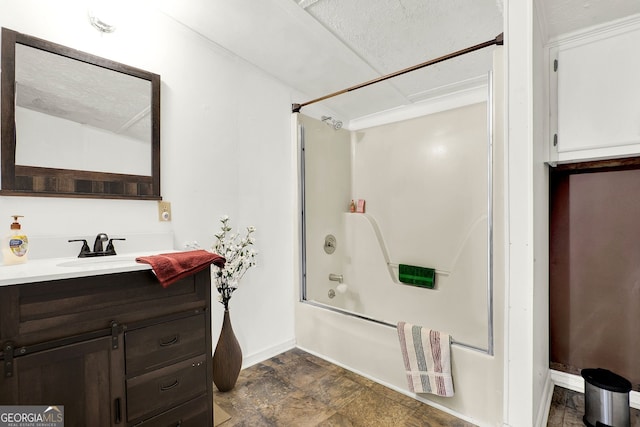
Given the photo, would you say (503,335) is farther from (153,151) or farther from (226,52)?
(226,52)

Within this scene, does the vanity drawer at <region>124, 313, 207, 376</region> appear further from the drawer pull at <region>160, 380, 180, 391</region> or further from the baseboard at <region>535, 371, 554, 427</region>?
the baseboard at <region>535, 371, 554, 427</region>

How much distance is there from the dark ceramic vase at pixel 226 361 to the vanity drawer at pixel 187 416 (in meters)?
0.42

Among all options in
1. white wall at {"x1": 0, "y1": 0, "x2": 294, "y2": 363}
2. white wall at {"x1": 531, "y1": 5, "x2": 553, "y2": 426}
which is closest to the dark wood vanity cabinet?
white wall at {"x1": 0, "y1": 0, "x2": 294, "y2": 363}

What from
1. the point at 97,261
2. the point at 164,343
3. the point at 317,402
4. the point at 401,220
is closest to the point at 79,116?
the point at 97,261

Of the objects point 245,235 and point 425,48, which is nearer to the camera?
point 425,48

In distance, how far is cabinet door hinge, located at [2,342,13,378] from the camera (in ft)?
3.34

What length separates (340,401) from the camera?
1895mm

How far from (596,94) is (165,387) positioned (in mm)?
2863

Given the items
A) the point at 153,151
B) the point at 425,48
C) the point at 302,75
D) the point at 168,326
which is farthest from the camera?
the point at 302,75

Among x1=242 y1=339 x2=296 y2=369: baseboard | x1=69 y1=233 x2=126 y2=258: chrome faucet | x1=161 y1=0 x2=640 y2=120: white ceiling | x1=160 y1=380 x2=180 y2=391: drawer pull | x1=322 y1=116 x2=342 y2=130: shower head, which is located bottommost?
x1=242 y1=339 x2=296 y2=369: baseboard

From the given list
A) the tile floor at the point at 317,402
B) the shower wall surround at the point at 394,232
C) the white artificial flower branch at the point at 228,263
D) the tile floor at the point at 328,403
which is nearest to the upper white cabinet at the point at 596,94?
the shower wall surround at the point at 394,232

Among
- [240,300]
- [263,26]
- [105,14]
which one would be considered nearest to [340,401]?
[240,300]

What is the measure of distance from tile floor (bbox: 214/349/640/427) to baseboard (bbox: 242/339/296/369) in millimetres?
71

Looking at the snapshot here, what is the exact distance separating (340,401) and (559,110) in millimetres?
2327
